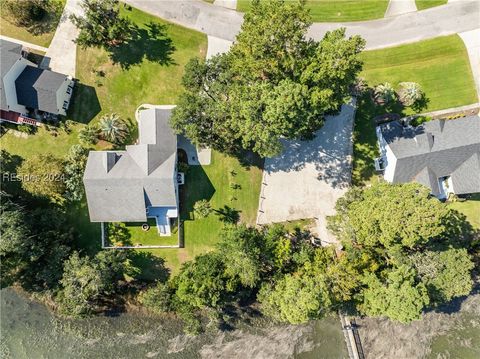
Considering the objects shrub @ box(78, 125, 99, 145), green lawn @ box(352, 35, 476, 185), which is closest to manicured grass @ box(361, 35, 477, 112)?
green lawn @ box(352, 35, 476, 185)

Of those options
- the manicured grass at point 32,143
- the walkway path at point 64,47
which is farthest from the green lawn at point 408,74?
the manicured grass at point 32,143

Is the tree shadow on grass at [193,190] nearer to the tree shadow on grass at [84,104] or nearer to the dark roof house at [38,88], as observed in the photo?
the tree shadow on grass at [84,104]

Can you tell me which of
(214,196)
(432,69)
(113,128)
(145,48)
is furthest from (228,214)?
(432,69)

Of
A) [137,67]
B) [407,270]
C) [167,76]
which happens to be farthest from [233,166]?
[407,270]

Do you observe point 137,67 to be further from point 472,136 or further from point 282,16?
point 472,136

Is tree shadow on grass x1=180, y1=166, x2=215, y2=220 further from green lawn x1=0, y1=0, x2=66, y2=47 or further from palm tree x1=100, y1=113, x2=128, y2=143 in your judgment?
green lawn x1=0, y1=0, x2=66, y2=47
